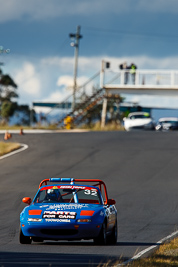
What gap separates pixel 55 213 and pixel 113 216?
5.29 ft

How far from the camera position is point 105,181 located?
92.4ft

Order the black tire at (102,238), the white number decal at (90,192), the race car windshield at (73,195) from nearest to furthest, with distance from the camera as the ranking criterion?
the black tire at (102,238), the race car windshield at (73,195), the white number decal at (90,192)

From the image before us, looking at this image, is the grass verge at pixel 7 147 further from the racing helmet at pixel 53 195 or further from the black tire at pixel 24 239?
the black tire at pixel 24 239

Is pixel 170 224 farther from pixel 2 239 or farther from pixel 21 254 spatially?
pixel 21 254

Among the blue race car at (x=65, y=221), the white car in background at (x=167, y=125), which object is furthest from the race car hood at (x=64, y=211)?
the white car in background at (x=167, y=125)

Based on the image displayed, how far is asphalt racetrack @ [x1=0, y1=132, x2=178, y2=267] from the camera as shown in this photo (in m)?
11.6

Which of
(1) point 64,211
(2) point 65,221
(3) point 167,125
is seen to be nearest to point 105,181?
→ (1) point 64,211

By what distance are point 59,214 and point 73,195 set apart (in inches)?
46.4

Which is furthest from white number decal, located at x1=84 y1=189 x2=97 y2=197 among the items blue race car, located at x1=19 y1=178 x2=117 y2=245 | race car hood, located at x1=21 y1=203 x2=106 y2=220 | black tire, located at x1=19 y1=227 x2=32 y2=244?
black tire, located at x1=19 y1=227 x2=32 y2=244

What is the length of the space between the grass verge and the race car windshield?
2368 cm

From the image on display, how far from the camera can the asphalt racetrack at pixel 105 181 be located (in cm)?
1162

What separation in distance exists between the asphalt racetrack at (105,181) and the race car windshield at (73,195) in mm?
838

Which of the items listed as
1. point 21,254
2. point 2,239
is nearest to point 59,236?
point 21,254

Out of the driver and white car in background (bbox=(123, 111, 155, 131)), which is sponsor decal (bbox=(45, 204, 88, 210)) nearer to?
the driver
